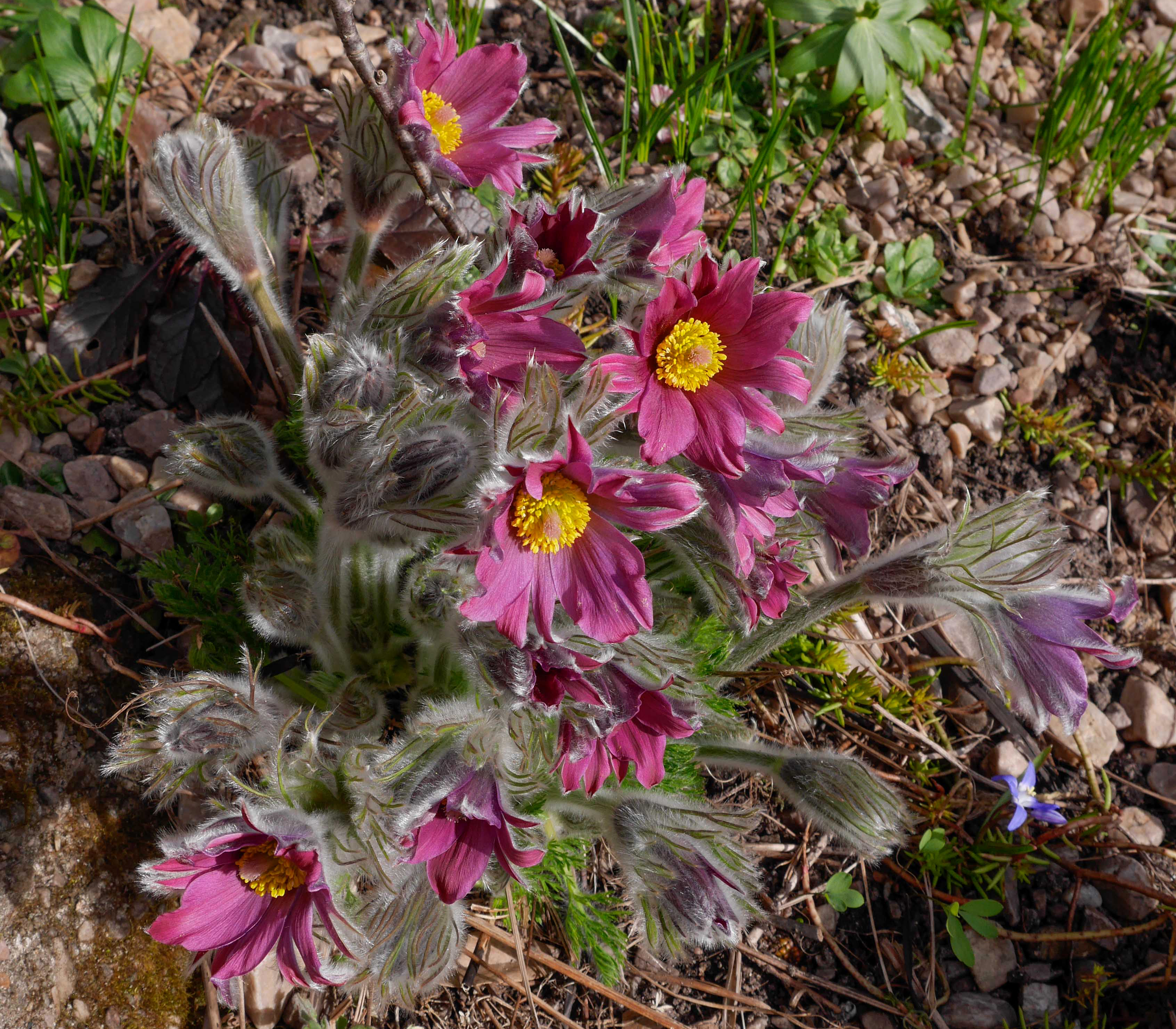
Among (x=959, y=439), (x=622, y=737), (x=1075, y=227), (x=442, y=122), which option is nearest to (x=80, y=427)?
(x=442, y=122)

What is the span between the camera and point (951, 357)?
11.2 feet

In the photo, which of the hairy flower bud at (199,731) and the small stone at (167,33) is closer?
the hairy flower bud at (199,731)

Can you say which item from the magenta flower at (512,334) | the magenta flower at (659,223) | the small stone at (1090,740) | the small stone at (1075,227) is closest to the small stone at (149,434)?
the magenta flower at (512,334)

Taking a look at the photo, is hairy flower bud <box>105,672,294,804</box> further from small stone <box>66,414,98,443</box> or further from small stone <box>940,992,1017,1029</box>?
small stone <box>940,992,1017,1029</box>

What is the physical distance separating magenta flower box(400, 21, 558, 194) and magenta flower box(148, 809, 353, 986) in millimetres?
1371

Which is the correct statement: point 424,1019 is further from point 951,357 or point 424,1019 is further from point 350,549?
point 951,357

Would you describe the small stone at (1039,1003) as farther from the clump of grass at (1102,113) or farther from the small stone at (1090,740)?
the clump of grass at (1102,113)

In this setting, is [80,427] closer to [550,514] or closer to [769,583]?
→ [550,514]

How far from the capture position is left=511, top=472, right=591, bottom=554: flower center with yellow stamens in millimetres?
1662

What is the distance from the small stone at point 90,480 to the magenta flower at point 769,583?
1.74 m

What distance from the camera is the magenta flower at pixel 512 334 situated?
1.83m

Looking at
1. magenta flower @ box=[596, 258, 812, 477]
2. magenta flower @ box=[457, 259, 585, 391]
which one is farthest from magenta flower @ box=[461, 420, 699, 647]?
magenta flower @ box=[457, 259, 585, 391]

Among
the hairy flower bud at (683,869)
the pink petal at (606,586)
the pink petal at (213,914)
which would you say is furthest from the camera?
the hairy flower bud at (683,869)

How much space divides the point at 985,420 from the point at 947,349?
0.28 m
